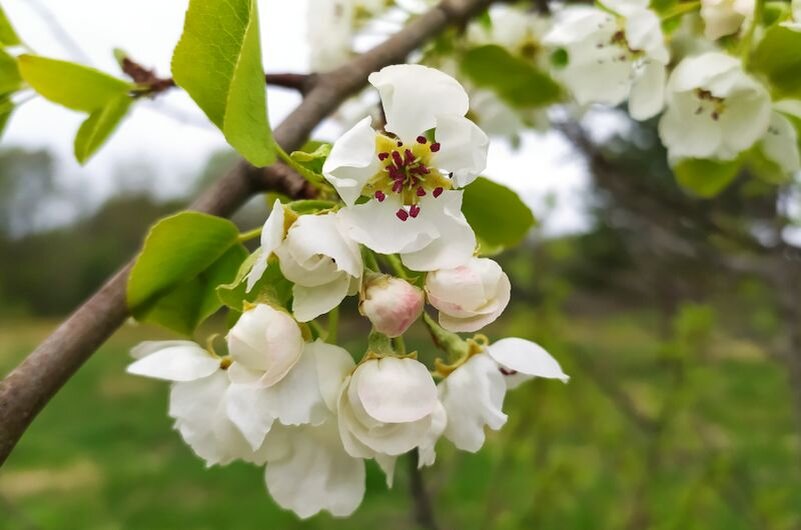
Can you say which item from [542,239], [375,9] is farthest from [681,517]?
[375,9]

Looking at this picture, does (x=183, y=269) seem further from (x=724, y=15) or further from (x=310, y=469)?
(x=724, y=15)

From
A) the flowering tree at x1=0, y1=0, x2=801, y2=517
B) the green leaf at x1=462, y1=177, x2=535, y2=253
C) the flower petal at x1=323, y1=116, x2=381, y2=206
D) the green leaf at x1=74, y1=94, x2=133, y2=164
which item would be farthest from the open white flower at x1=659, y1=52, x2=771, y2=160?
the green leaf at x1=74, y1=94, x2=133, y2=164

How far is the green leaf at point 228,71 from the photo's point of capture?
1.07 feet

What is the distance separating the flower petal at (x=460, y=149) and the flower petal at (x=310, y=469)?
0.42 ft

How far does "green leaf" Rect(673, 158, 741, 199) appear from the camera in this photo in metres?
0.61

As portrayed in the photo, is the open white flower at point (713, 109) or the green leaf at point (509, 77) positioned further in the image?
the green leaf at point (509, 77)

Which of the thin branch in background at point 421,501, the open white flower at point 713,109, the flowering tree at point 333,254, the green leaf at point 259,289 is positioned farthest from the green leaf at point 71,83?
the thin branch in background at point 421,501

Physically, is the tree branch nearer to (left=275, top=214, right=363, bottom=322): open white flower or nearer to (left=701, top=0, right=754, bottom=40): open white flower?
(left=275, top=214, right=363, bottom=322): open white flower

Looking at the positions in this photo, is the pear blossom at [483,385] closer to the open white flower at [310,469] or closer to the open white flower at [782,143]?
the open white flower at [310,469]

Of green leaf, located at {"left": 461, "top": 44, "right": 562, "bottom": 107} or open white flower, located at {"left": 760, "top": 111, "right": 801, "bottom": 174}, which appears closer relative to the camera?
open white flower, located at {"left": 760, "top": 111, "right": 801, "bottom": 174}

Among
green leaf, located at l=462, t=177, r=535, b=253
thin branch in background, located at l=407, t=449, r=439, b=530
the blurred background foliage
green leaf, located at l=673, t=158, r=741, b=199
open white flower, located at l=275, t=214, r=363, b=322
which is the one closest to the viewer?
open white flower, located at l=275, t=214, r=363, b=322

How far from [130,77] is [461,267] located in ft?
1.02

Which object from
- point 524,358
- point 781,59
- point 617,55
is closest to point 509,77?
point 617,55

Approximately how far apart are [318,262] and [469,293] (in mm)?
60
